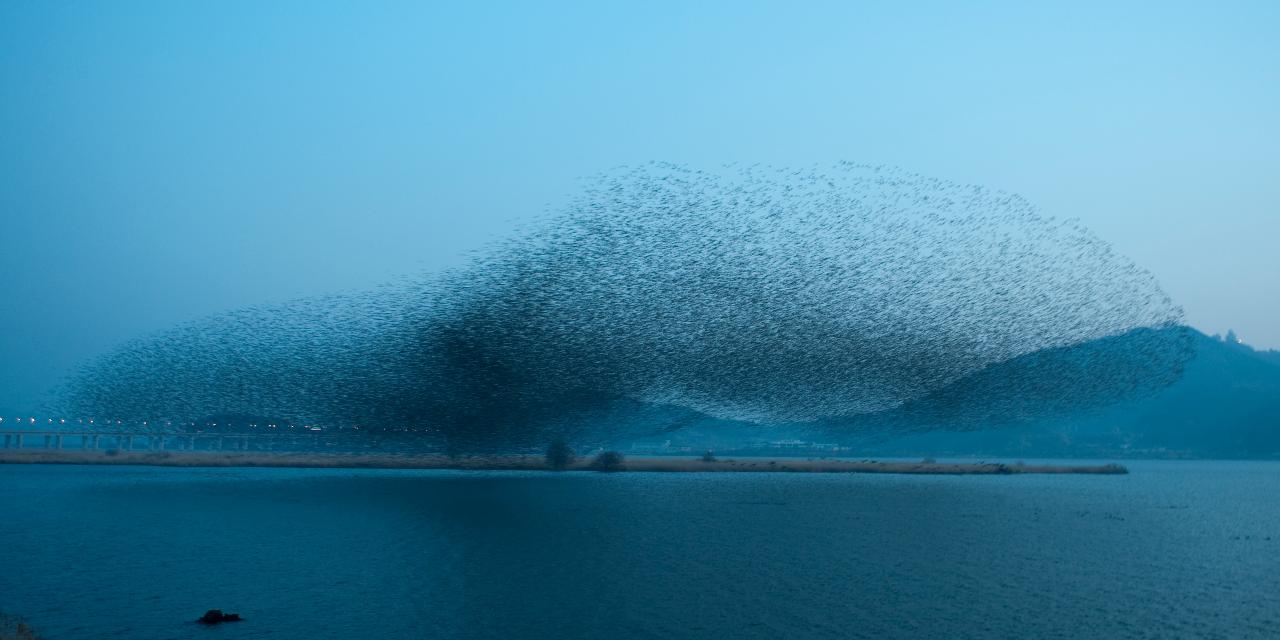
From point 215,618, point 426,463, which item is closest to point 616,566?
point 215,618

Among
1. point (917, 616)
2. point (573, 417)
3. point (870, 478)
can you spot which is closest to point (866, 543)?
point (917, 616)

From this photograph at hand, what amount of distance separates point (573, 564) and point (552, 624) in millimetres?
11903

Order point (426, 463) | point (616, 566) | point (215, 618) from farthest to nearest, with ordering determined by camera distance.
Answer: point (426, 463) → point (616, 566) → point (215, 618)

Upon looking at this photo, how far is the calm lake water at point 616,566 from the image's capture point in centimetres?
2970

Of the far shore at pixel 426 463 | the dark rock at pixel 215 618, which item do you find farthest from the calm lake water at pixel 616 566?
the far shore at pixel 426 463

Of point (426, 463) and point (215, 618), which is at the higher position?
point (426, 463)

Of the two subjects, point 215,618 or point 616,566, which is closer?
point 215,618

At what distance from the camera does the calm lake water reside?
29703 millimetres

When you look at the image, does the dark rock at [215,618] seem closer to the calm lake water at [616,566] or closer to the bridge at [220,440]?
the calm lake water at [616,566]

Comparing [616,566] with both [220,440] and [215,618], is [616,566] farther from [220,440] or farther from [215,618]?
[220,440]

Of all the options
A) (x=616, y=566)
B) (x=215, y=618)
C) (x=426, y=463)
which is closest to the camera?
(x=215, y=618)

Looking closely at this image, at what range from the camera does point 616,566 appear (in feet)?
133

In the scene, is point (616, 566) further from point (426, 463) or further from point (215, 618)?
point (426, 463)

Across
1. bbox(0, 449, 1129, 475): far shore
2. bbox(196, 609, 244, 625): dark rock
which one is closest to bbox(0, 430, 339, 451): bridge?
bbox(0, 449, 1129, 475): far shore
